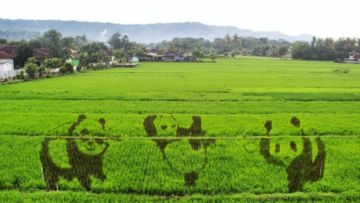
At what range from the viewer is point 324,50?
105625mm

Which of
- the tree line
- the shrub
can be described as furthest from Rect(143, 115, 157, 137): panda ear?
the tree line

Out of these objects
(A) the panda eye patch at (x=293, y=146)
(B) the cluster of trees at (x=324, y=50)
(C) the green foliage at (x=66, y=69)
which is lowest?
(A) the panda eye patch at (x=293, y=146)

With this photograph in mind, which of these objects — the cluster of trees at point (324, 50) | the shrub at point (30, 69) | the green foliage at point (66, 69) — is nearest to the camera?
the shrub at point (30, 69)

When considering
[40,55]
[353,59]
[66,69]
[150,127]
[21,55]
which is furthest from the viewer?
[353,59]

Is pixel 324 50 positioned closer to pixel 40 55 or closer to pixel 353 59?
pixel 353 59

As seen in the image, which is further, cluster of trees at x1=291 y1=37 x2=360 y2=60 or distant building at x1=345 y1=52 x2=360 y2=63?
cluster of trees at x1=291 y1=37 x2=360 y2=60

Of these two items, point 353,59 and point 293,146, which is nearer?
point 293,146

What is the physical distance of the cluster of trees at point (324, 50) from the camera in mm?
105562

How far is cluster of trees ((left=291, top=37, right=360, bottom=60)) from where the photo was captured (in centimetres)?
10556

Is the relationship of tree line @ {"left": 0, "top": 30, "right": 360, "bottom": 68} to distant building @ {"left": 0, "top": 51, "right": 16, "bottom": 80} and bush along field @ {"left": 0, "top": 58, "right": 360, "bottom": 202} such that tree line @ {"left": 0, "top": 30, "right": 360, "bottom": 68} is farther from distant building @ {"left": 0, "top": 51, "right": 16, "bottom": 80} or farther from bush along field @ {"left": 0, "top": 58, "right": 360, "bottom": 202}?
bush along field @ {"left": 0, "top": 58, "right": 360, "bottom": 202}

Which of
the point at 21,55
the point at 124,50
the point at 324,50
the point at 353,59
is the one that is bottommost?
the point at 21,55

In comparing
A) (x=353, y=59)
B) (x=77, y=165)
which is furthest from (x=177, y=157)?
(x=353, y=59)

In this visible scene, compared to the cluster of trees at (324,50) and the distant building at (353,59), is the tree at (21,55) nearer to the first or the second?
the distant building at (353,59)

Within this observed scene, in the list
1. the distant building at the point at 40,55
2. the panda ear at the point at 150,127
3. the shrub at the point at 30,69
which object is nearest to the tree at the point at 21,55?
the distant building at the point at 40,55
